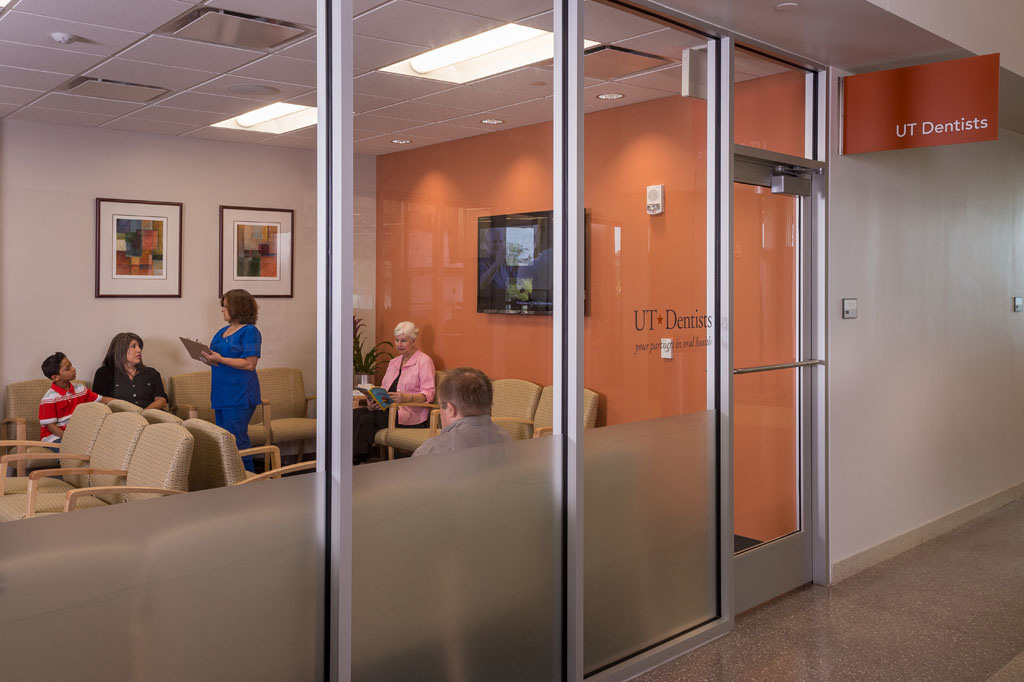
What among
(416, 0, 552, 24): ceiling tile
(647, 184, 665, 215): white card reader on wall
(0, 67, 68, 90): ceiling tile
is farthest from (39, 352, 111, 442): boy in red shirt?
(647, 184, 665, 215): white card reader on wall

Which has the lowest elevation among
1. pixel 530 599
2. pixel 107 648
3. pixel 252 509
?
pixel 530 599

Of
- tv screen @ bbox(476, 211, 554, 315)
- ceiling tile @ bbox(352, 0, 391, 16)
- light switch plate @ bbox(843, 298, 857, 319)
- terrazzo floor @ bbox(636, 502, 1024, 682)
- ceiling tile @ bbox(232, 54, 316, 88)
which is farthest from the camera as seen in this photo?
light switch plate @ bbox(843, 298, 857, 319)

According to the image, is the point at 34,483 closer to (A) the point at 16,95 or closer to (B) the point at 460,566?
(A) the point at 16,95

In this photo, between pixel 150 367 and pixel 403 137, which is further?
pixel 403 137

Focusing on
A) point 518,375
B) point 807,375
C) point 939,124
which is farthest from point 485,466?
point 939,124

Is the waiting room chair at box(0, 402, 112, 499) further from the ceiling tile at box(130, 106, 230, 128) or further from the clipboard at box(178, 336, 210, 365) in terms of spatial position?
the ceiling tile at box(130, 106, 230, 128)

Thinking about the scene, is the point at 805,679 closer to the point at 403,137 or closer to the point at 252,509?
the point at 252,509

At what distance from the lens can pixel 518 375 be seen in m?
3.46

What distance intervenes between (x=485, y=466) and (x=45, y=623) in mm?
1531

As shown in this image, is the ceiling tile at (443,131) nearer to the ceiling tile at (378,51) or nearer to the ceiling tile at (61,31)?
the ceiling tile at (378,51)

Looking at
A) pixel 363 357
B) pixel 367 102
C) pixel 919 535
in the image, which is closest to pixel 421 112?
pixel 367 102

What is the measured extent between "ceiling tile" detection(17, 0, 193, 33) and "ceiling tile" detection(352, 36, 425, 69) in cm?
58

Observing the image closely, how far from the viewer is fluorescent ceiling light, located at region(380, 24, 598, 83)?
306 centimetres

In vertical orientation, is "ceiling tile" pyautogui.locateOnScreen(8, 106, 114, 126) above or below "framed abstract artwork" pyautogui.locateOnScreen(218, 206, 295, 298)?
above
